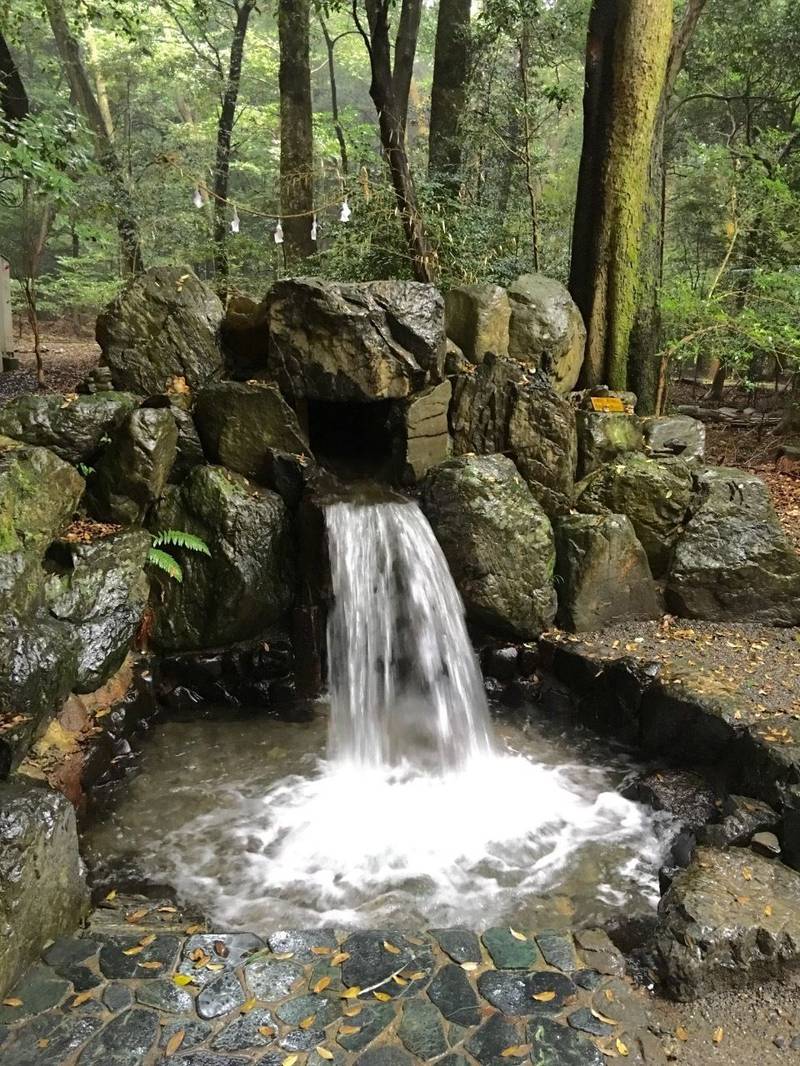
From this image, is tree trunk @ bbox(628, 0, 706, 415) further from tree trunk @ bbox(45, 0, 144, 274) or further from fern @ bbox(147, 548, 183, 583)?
tree trunk @ bbox(45, 0, 144, 274)

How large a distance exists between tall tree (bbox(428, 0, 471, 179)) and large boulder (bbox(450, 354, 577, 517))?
5665 mm

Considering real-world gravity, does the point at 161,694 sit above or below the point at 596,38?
below

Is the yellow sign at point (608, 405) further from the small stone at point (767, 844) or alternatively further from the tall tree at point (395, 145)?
the small stone at point (767, 844)

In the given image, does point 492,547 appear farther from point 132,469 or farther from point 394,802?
point 132,469

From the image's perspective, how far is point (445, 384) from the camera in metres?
7.25

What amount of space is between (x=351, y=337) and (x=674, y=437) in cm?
371

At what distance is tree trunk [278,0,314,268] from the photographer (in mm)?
11734

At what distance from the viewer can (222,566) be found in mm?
6523

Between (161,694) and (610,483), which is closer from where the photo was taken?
(161,694)

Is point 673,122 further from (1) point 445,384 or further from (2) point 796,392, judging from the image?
(1) point 445,384

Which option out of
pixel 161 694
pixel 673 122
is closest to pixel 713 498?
pixel 161 694

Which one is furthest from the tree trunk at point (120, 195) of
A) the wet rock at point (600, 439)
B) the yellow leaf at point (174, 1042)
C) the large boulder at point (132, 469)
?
the yellow leaf at point (174, 1042)

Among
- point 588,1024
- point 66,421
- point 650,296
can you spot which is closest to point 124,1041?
point 588,1024

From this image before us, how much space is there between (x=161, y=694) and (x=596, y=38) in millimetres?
8847
